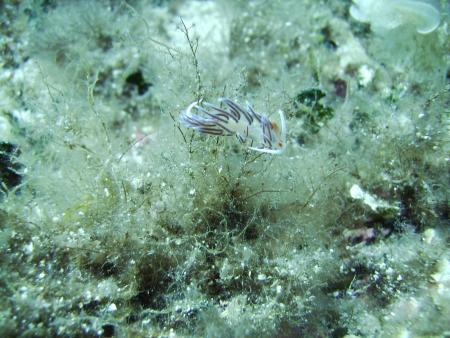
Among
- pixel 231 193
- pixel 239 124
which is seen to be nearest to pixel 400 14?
pixel 239 124

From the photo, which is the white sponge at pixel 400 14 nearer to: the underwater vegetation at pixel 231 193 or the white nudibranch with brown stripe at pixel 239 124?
the underwater vegetation at pixel 231 193

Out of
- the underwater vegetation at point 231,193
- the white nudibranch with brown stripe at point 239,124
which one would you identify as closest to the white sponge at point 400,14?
the underwater vegetation at point 231,193

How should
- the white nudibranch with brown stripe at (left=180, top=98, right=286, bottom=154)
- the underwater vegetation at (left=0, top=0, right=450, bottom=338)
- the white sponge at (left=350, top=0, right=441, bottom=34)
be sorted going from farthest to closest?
the white sponge at (left=350, top=0, right=441, bottom=34), the underwater vegetation at (left=0, top=0, right=450, bottom=338), the white nudibranch with brown stripe at (left=180, top=98, right=286, bottom=154)

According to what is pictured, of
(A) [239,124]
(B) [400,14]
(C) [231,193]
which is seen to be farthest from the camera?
(B) [400,14]

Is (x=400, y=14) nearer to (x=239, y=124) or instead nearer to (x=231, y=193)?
(x=239, y=124)

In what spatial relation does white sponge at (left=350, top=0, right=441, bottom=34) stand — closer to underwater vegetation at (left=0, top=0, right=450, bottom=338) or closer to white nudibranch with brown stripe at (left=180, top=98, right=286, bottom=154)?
underwater vegetation at (left=0, top=0, right=450, bottom=338)

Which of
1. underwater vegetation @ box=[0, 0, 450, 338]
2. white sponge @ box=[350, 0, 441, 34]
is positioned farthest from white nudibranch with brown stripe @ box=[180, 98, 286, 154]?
white sponge @ box=[350, 0, 441, 34]
